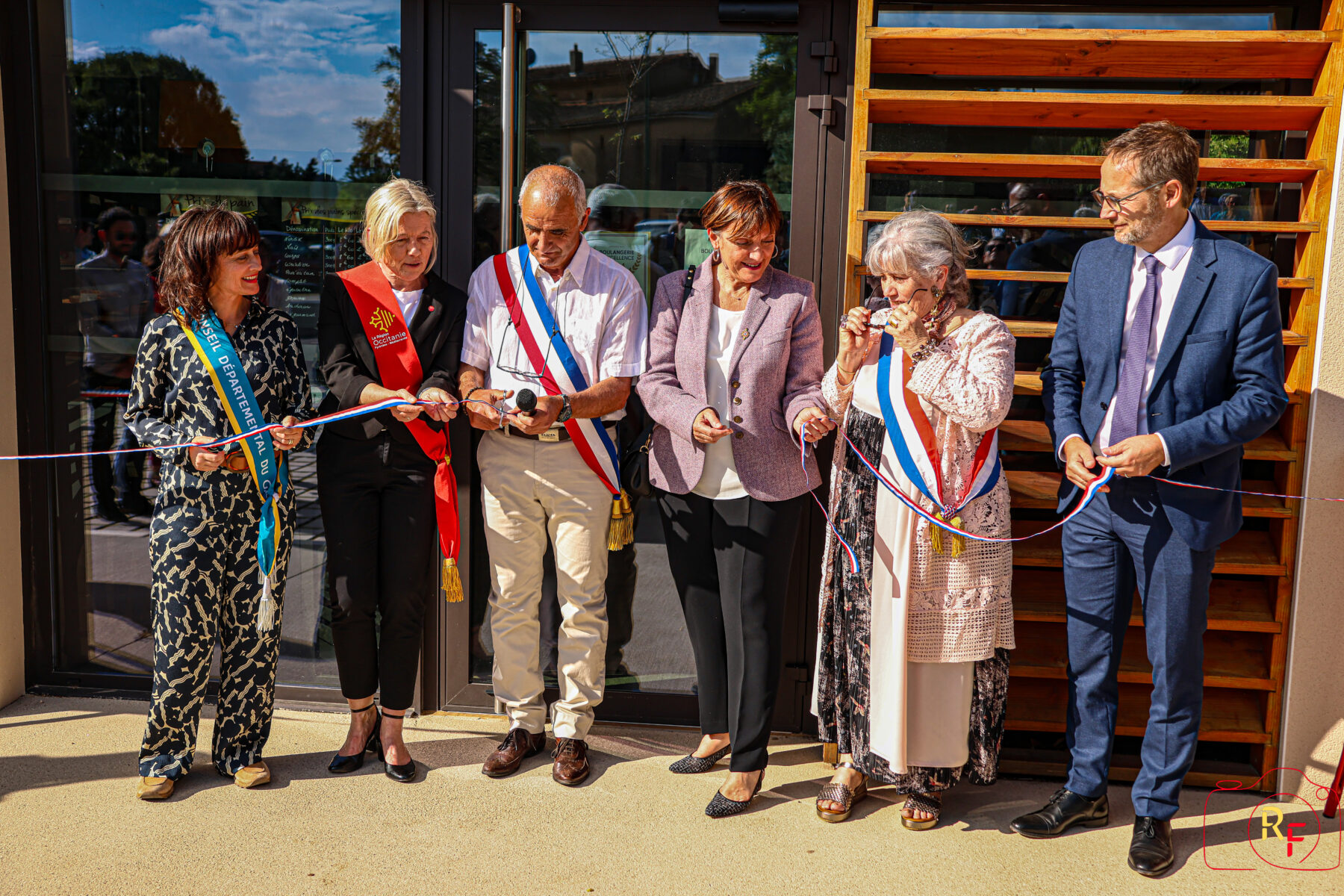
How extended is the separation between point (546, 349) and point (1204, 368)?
1.95 metres

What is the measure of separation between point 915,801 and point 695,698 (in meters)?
0.99

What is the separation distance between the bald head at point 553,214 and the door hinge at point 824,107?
90 cm

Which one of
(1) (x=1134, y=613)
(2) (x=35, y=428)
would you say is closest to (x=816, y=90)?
(1) (x=1134, y=613)

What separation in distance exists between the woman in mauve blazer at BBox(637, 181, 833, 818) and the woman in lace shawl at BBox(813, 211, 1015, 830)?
0.17 m

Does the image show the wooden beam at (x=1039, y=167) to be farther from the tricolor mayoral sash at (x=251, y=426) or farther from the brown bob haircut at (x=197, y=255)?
the tricolor mayoral sash at (x=251, y=426)

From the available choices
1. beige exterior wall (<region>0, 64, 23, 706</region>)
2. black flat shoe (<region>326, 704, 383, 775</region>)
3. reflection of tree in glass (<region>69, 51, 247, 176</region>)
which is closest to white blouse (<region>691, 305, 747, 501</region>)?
black flat shoe (<region>326, 704, 383, 775</region>)

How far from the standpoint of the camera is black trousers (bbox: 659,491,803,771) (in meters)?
3.18

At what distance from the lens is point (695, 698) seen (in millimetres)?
3873

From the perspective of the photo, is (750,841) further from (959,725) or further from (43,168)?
(43,168)

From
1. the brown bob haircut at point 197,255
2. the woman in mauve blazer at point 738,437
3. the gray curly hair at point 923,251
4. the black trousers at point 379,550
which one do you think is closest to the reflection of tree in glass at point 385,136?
the brown bob haircut at point 197,255

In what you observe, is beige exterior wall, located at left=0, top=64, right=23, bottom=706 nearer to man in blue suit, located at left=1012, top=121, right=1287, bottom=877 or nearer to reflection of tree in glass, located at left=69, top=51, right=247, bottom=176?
reflection of tree in glass, located at left=69, top=51, right=247, bottom=176

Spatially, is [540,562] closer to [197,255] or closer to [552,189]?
[552,189]

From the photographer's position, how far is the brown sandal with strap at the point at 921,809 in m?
3.13

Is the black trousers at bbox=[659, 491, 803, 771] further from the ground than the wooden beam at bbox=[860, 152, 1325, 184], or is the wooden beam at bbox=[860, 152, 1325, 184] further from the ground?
the wooden beam at bbox=[860, 152, 1325, 184]
